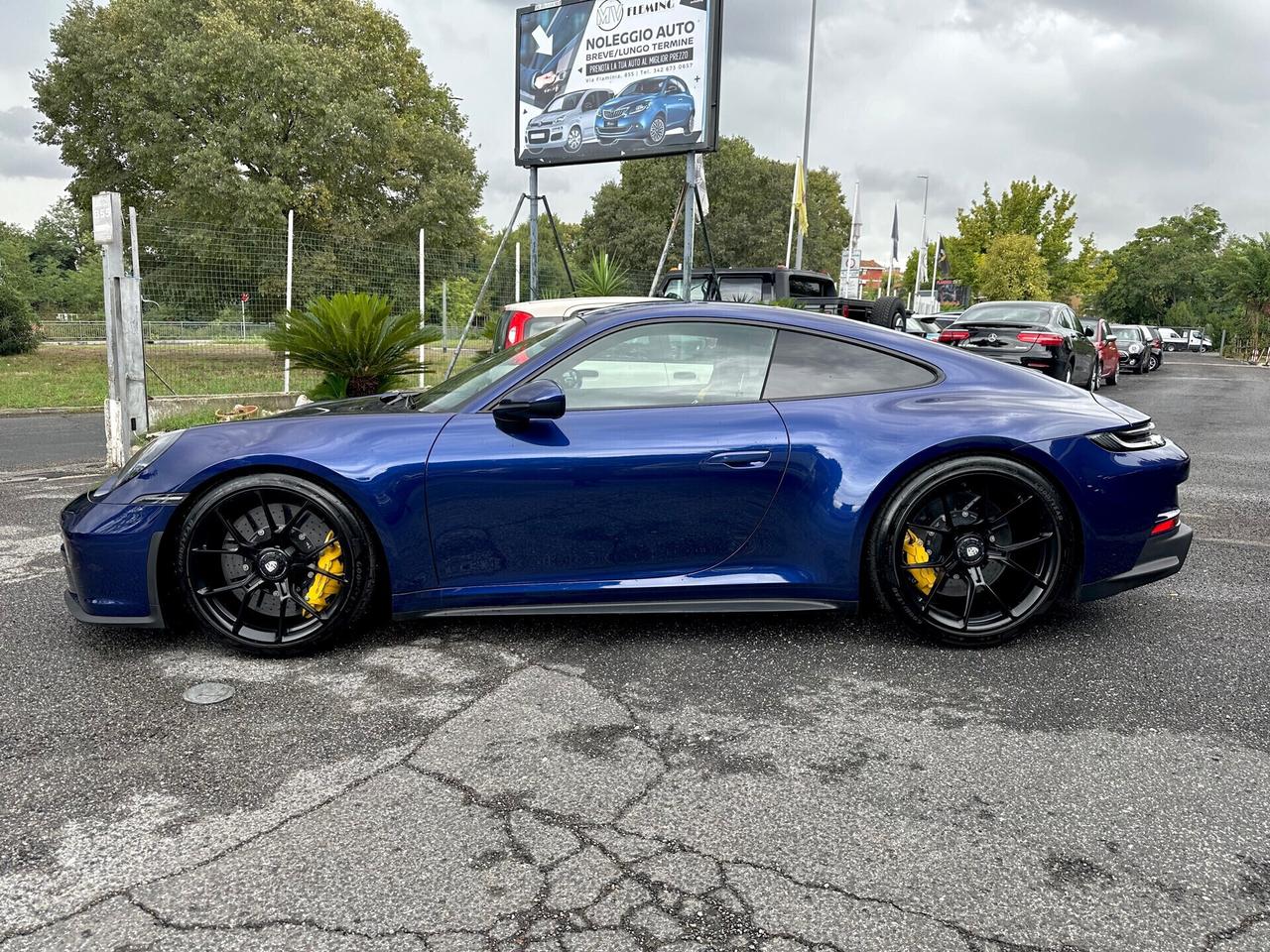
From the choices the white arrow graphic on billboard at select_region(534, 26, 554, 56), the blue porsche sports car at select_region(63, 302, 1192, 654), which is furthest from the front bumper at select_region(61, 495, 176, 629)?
the white arrow graphic on billboard at select_region(534, 26, 554, 56)

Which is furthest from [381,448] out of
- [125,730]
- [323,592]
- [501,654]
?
[125,730]

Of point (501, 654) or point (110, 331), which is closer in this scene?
point (501, 654)

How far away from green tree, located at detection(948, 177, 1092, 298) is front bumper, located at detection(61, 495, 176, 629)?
4726 cm

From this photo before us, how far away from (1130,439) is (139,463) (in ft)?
12.2

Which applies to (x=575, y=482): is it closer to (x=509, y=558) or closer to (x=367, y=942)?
(x=509, y=558)

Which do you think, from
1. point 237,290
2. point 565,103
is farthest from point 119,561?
point 565,103

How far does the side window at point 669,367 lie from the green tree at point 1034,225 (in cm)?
4597

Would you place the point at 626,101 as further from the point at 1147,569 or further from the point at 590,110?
the point at 1147,569

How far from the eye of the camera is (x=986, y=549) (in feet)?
11.5

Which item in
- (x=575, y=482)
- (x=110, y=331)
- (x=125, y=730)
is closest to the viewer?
(x=125, y=730)

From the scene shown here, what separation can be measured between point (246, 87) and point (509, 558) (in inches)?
868

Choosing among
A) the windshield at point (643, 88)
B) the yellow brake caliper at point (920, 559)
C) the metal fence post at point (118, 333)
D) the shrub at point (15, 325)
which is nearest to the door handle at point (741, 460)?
the yellow brake caliper at point (920, 559)

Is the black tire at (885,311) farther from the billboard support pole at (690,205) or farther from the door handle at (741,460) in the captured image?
the door handle at (741,460)

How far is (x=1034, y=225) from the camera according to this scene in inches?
1837
